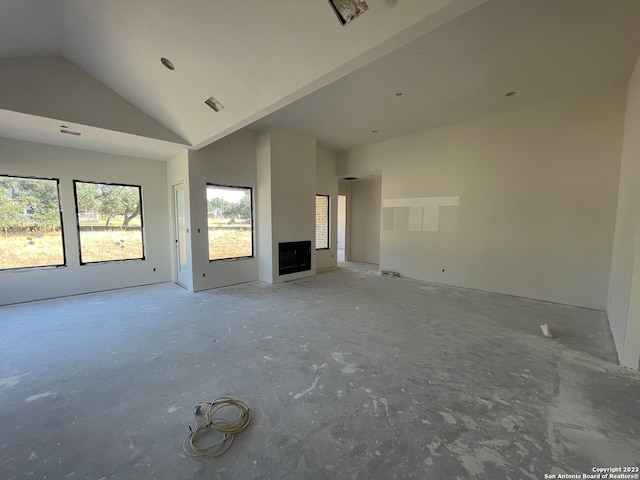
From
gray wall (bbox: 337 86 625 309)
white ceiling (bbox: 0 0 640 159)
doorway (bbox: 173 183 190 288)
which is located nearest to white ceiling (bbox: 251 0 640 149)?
white ceiling (bbox: 0 0 640 159)

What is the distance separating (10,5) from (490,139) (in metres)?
6.74

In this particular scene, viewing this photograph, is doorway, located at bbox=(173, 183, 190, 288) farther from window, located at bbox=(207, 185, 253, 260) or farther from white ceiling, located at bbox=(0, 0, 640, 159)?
white ceiling, located at bbox=(0, 0, 640, 159)

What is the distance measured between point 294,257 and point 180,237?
249cm

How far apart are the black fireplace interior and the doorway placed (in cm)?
192

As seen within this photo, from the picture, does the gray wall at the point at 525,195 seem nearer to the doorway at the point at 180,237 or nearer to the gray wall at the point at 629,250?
the gray wall at the point at 629,250

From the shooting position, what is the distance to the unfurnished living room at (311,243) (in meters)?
1.74

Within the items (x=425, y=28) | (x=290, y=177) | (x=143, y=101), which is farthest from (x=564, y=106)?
(x=143, y=101)

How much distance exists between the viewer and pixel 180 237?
18.4ft

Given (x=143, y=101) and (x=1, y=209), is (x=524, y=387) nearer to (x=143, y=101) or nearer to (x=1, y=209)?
(x=143, y=101)

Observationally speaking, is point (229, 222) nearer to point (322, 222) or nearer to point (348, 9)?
point (322, 222)

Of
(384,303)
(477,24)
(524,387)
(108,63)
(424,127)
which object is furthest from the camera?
(424,127)

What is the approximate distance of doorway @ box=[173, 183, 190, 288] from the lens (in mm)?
5348

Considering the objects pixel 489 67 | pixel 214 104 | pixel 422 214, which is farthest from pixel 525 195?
pixel 214 104

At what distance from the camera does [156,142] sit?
14.4 feet
